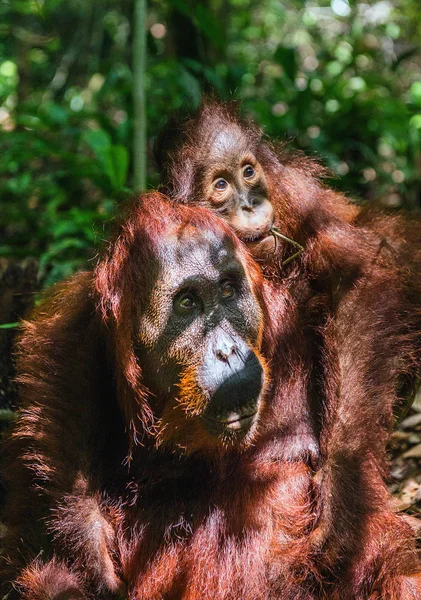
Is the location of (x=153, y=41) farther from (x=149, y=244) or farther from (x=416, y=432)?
(x=416, y=432)

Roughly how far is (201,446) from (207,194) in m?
1.18

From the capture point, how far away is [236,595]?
2.80m

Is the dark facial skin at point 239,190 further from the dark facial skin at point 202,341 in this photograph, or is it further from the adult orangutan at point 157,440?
the dark facial skin at point 202,341

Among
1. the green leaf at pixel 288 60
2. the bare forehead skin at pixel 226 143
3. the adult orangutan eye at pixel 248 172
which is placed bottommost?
the adult orangutan eye at pixel 248 172

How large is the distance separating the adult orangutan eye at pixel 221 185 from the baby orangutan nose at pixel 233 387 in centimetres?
104

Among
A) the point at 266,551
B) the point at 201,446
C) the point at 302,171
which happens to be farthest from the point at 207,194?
the point at 266,551

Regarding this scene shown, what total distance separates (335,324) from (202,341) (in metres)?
0.68

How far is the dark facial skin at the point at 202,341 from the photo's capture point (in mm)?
2609

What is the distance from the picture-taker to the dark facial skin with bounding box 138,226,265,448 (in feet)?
8.56

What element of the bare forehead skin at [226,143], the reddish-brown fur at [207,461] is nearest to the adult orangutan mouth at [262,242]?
the reddish-brown fur at [207,461]

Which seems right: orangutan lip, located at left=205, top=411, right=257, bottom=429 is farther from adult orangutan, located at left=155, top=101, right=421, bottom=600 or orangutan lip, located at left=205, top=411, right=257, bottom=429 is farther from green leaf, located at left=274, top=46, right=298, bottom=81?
green leaf, located at left=274, top=46, right=298, bottom=81

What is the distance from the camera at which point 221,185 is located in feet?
11.3

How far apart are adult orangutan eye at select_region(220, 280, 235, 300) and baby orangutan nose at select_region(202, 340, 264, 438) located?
20cm

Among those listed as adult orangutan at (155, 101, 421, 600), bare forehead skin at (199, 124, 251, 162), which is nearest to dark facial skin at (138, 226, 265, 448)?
adult orangutan at (155, 101, 421, 600)
